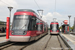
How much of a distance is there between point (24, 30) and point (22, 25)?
0.49 meters

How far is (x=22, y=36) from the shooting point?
9648 mm

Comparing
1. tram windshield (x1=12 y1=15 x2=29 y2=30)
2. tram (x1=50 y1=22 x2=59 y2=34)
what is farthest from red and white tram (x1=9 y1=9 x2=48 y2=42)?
tram (x1=50 y1=22 x2=59 y2=34)

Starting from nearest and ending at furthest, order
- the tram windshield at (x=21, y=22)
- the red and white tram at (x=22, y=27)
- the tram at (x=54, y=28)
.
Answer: the red and white tram at (x=22, y=27), the tram windshield at (x=21, y=22), the tram at (x=54, y=28)

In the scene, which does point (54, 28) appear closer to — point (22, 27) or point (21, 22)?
point (21, 22)

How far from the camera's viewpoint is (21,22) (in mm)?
10172

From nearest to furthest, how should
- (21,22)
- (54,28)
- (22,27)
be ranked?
(22,27) → (21,22) → (54,28)

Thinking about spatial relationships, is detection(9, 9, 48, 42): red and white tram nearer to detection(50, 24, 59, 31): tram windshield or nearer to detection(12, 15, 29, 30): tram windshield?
detection(12, 15, 29, 30): tram windshield

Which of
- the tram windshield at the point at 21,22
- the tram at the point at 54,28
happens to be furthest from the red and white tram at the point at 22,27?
the tram at the point at 54,28

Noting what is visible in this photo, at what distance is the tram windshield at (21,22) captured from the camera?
10028 mm

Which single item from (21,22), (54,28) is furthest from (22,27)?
(54,28)

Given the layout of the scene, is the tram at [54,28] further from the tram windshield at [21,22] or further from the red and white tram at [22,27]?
the tram windshield at [21,22]

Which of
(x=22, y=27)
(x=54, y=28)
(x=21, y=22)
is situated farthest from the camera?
(x=54, y=28)

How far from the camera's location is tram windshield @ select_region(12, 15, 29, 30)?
32.9 feet

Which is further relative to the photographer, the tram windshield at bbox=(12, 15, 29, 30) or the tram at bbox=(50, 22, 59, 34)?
the tram at bbox=(50, 22, 59, 34)
